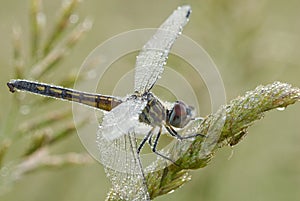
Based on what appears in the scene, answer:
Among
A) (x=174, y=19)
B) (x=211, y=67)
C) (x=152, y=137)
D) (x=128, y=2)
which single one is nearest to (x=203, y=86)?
(x=211, y=67)

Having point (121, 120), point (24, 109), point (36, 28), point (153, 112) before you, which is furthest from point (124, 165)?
point (36, 28)

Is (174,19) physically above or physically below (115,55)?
below

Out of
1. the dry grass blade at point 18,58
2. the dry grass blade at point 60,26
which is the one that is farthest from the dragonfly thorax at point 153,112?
the dry grass blade at point 18,58

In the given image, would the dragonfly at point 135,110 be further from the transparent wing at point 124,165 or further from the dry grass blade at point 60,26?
the dry grass blade at point 60,26

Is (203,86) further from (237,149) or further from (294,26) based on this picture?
(294,26)

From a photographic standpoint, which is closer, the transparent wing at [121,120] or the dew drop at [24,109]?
the transparent wing at [121,120]

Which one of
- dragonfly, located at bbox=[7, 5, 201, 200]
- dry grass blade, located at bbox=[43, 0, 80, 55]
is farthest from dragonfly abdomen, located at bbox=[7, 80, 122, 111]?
dry grass blade, located at bbox=[43, 0, 80, 55]

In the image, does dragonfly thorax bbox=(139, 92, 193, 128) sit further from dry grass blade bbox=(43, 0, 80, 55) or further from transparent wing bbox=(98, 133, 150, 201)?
dry grass blade bbox=(43, 0, 80, 55)
